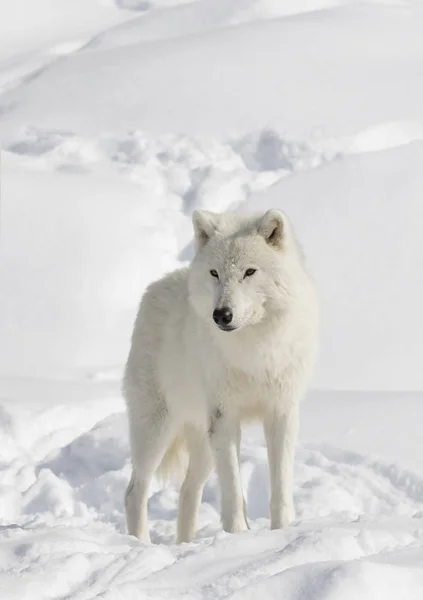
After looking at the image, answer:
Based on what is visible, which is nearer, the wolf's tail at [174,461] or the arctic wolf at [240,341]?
the arctic wolf at [240,341]

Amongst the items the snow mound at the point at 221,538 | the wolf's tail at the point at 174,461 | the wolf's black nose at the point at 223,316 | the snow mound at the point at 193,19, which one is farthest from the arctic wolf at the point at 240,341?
the snow mound at the point at 193,19

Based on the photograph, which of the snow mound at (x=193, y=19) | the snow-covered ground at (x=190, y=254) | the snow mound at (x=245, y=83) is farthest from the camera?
the snow mound at (x=193, y=19)

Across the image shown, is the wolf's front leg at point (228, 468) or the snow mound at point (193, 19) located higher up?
the snow mound at point (193, 19)

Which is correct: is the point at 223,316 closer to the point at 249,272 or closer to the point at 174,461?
the point at 249,272

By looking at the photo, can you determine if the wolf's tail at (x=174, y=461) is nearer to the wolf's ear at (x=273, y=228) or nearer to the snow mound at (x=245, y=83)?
the wolf's ear at (x=273, y=228)

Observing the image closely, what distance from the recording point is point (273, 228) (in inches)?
182

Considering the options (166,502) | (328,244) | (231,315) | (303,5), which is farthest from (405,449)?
(303,5)

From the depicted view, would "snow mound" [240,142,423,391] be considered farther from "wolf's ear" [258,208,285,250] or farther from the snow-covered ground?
"wolf's ear" [258,208,285,250]

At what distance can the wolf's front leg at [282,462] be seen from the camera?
4.84 metres

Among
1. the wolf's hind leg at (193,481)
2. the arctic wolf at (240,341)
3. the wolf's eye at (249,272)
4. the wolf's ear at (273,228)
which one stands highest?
the wolf's ear at (273,228)

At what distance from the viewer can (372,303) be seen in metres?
11.2

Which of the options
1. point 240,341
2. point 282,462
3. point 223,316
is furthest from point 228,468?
point 223,316

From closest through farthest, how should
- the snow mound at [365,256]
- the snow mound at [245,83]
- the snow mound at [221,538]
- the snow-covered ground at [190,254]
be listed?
the snow mound at [221,538], the snow-covered ground at [190,254], the snow mound at [365,256], the snow mound at [245,83]

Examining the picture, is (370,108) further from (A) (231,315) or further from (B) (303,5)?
(A) (231,315)
